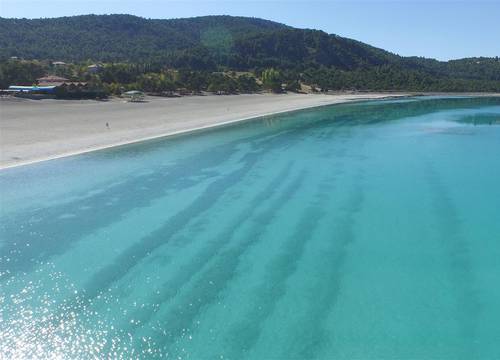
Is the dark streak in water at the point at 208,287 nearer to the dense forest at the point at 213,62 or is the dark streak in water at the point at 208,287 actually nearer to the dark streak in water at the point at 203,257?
the dark streak in water at the point at 203,257

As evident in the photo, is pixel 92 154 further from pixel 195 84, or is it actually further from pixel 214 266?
pixel 195 84

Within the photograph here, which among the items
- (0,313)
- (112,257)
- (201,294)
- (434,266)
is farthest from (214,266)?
(434,266)

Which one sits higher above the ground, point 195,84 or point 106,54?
point 106,54

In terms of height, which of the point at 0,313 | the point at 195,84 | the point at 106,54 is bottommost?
the point at 0,313

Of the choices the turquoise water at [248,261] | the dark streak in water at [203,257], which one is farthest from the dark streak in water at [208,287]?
the dark streak in water at [203,257]

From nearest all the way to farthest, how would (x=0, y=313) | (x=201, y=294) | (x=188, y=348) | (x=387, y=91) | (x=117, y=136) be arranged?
(x=188, y=348) → (x=0, y=313) → (x=201, y=294) → (x=117, y=136) → (x=387, y=91)

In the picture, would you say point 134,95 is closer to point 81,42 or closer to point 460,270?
point 460,270

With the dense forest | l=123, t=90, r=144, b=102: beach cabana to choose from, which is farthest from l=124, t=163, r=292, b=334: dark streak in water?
the dense forest
